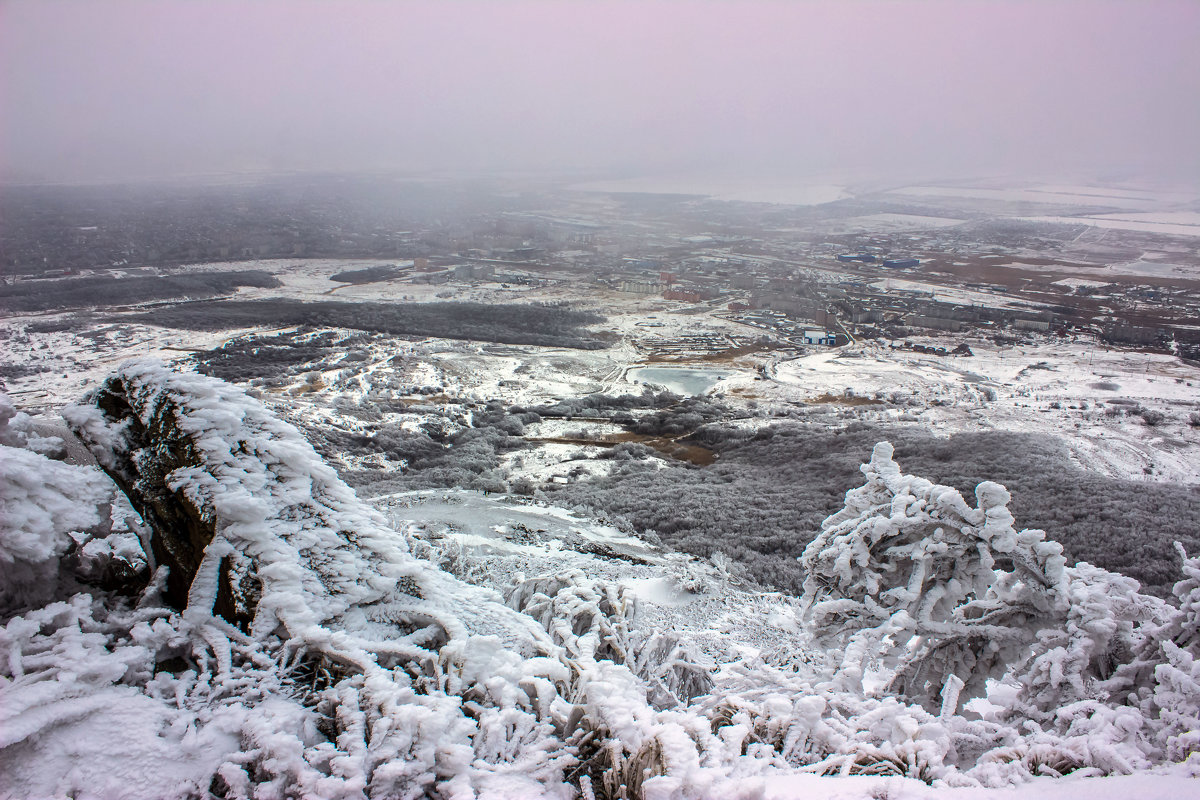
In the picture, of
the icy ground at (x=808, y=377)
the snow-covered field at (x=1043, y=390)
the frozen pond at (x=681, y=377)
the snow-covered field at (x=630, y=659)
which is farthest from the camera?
the frozen pond at (x=681, y=377)

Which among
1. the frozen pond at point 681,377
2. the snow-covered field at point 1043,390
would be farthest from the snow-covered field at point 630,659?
the frozen pond at point 681,377

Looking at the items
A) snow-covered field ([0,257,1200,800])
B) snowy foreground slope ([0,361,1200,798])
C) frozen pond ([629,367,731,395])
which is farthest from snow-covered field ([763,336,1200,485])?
snowy foreground slope ([0,361,1200,798])

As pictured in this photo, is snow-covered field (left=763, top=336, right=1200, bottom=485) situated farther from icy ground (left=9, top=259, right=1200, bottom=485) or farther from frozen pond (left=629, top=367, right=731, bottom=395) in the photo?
frozen pond (left=629, top=367, right=731, bottom=395)

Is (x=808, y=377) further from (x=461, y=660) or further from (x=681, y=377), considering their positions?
(x=461, y=660)

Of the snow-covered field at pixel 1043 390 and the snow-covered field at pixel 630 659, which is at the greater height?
the snow-covered field at pixel 630 659

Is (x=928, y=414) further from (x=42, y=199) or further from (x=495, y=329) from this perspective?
(x=42, y=199)

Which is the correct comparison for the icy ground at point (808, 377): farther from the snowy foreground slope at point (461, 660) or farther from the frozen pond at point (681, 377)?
the snowy foreground slope at point (461, 660)

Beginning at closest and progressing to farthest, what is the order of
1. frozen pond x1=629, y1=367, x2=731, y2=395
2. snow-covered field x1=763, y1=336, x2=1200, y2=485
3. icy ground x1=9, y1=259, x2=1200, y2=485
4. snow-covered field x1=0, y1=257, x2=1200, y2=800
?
1. snow-covered field x1=0, y1=257, x2=1200, y2=800
2. snow-covered field x1=763, y1=336, x2=1200, y2=485
3. icy ground x1=9, y1=259, x2=1200, y2=485
4. frozen pond x1=629, y1=367, x2=731, y2=395
